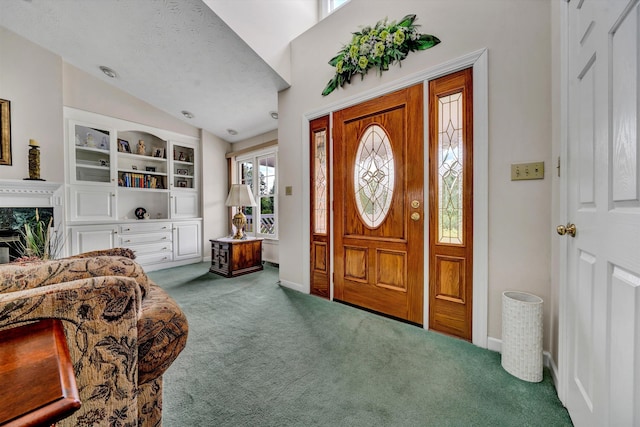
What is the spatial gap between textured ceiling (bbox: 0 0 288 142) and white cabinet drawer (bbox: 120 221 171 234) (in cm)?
190

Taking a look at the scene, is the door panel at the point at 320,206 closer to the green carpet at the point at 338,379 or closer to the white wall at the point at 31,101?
the green carpet at the point at 338,379

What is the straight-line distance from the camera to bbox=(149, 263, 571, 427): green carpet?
46.0 inches

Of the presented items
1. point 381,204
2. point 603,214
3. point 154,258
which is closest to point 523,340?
point 603,214

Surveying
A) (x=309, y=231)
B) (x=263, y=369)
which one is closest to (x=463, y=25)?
(x=309, y=231)

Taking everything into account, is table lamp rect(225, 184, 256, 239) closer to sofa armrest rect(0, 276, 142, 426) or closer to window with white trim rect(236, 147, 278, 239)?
window with white trim rect(236, 147, 278, 239)

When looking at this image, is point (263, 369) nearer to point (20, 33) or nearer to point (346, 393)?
point (346, 393)

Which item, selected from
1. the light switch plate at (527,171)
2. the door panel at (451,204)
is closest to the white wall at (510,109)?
the light switch plate at (527,171)

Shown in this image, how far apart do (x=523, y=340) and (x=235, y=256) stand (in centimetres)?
318

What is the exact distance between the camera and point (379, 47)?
2127mm

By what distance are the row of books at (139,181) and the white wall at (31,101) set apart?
75 cm

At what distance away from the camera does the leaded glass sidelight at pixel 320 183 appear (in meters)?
2.69

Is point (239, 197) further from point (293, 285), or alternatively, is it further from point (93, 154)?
point (93, 154)

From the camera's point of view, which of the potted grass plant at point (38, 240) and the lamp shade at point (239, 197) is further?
the lamp shade at point (239, 197)

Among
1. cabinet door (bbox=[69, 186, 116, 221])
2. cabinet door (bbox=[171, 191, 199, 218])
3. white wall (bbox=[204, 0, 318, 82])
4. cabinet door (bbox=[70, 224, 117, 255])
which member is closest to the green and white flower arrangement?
white wall (bbox=[204, 0, 318, 82])
